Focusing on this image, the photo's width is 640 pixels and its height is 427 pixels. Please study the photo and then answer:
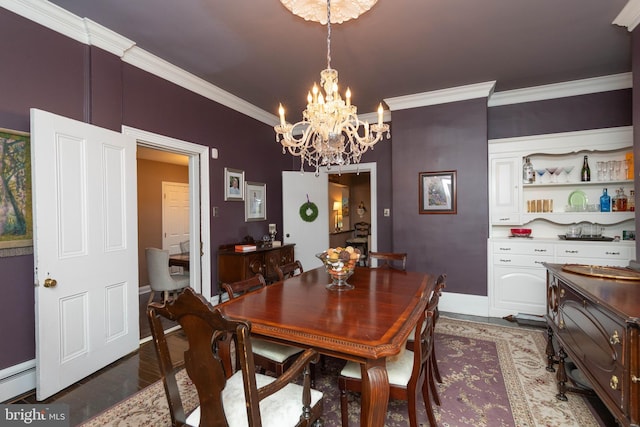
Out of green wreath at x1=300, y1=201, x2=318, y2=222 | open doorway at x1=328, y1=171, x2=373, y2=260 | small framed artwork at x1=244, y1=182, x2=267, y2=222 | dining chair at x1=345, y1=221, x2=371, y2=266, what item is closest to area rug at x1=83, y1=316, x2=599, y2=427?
small framed artwork at x1=244, y1=182, x2=267, y2=222

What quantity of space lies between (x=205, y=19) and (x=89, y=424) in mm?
2963

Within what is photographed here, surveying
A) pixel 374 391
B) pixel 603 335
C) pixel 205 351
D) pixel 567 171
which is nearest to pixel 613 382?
Answer: pixel 603 335

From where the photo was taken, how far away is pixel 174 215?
19.5 ft

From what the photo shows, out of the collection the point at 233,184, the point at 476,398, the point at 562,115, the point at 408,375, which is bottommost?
the point at 476,398

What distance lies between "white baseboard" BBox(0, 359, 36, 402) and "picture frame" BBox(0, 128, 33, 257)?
0.81 meters

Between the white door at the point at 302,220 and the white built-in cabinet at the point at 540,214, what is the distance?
2.44 meters

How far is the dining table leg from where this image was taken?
130cm

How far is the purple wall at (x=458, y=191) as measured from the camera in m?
3.79

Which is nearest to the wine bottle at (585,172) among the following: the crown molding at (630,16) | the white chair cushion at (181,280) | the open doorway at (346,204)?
the crown molding at (630,16)

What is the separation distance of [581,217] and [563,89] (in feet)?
5.21

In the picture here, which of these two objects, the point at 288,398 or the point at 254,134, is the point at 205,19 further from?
the point at 288,398

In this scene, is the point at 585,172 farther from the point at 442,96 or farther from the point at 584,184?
the point at 442,96

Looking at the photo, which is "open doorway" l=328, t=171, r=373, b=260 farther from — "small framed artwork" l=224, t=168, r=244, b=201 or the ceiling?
the ceiling

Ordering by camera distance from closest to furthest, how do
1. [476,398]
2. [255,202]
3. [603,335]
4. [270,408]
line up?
1. [270,408]
2. [603,335]
3. [476,398]
4. [255,202]
